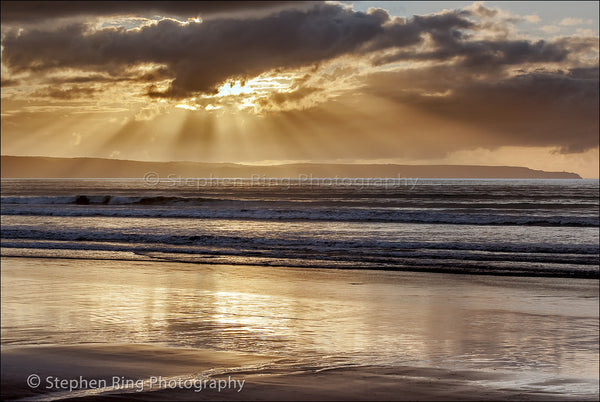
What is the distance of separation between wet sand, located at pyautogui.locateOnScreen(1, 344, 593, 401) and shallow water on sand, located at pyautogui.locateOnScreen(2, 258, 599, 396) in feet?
1.27

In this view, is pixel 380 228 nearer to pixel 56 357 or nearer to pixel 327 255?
pixel 327 255

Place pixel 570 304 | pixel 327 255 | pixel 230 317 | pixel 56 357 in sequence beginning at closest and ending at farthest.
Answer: pixel 56 357, pixel 230 317, pixel 570 304, pixel 327 255

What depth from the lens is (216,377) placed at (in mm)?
6266

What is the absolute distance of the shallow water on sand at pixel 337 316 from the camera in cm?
729

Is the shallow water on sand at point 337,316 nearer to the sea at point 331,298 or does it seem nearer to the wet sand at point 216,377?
the sea at point 331,298

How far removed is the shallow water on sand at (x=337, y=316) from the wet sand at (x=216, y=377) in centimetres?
39

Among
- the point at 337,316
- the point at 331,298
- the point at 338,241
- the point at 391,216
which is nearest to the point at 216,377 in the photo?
the point at 337,316

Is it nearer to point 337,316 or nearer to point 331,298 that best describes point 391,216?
point 331,298

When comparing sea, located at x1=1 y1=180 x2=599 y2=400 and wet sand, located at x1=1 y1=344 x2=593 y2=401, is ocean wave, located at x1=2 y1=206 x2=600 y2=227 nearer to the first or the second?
sea, located at x1=1 y1=180 x2=599 y2=400

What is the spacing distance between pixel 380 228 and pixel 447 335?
21.4 metres

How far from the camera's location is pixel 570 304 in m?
11.0

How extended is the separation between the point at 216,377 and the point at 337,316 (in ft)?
12.3

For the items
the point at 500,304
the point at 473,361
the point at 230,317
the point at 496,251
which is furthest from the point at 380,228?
the point at 473,361

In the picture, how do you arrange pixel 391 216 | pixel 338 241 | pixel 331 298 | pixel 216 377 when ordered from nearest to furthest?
pixel 216 377, pixel 331 298, pixel 338 241, pixel 391 216
